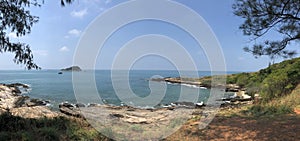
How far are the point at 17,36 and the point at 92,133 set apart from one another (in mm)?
2445

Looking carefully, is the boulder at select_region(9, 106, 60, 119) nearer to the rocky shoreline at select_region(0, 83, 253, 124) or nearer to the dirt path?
the rocky shoreline at select_region(0, 83, 253, 124)

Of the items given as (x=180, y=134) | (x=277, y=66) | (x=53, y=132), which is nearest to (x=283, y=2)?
(x=180, y=134)

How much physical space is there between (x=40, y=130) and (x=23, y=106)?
11703 millimetres

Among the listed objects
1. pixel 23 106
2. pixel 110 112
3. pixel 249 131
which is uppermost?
pixel 249 131

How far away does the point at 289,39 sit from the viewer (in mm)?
4641

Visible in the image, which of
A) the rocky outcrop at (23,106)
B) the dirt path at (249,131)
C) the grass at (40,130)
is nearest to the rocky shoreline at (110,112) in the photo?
the rocky outcrop at (23,106)

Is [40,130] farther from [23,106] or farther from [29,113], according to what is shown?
[23,106]

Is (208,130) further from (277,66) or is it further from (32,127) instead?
(277,66)

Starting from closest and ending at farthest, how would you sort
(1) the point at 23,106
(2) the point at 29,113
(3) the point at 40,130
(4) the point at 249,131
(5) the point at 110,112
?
(3) the point at 40,130 → (4) the point at 249,131 → (2) the point at 29,113 → (5) the point at 110,112 → (1) the point at 23,106

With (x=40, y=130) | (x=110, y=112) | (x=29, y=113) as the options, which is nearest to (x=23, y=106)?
(x=110, y=112)

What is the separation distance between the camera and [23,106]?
13.5m

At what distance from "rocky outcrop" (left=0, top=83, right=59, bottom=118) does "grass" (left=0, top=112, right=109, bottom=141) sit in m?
0.83

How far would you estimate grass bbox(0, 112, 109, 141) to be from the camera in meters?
3.58

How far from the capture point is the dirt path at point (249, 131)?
4.11m
